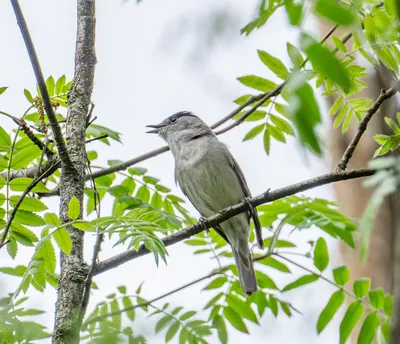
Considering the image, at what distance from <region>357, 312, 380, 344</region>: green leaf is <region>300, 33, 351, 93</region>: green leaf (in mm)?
2409

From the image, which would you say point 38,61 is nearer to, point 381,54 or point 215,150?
point 381,54

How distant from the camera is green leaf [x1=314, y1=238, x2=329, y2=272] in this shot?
3396 mm

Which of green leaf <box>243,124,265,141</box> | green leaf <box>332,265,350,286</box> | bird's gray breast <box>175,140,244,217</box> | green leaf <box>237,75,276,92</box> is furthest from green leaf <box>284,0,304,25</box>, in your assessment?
bird's gray breast <box>175,140,244,217</box>

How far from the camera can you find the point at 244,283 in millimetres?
3725

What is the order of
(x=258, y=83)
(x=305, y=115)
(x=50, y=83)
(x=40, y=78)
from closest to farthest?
(x=305, y=115) < (x=40, y=78) < (x=50, y=83) < (x=258, y=83)

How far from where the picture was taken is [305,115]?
→ 2.93 feet

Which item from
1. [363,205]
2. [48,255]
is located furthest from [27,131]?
[363,205]

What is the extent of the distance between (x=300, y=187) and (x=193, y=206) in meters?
3.28

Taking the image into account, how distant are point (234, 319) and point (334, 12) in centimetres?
276

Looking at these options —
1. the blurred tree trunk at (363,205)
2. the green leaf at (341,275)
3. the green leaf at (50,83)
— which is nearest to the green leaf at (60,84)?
the green leaf at (50,83)

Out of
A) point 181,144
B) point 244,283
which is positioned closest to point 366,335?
point 244,283

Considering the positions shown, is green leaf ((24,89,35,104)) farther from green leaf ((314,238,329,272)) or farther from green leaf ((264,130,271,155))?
green leaf ((314,238,329,272))

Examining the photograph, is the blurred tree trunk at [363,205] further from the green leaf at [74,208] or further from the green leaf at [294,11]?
the green leaf at [294,11]

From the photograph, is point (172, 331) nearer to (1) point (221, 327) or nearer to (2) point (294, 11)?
(1) point (221, 327)
